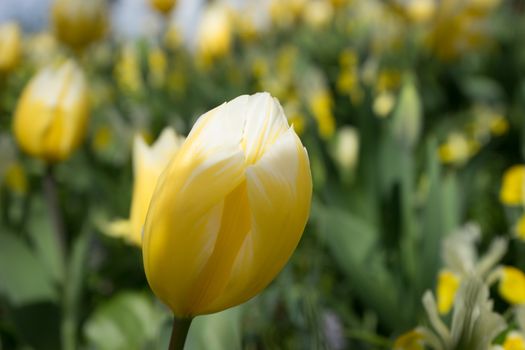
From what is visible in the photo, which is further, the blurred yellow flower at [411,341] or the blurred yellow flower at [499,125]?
the blurred yellow flower at [499,125]

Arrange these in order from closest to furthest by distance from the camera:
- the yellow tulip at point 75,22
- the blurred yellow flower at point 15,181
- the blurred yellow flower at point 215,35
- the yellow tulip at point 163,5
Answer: the blurred yellow flower at point 15,181 < the yellow tulip at point 75,22 < the yellow tulip at point 163,5 < the blurred yellow flower at point 215,35

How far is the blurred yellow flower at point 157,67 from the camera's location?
116 inches

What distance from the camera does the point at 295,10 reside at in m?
4.40

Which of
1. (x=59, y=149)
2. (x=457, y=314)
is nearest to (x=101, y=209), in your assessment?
(x=59, y=149)

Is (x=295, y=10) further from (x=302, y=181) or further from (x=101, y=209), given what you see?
(x=302, y=181)

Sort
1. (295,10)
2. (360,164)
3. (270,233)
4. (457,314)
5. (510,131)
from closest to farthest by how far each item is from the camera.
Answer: (270,233)
(457,314)
(360,164)
(510,131)
(295,10)

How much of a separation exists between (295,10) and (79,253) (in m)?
3.50

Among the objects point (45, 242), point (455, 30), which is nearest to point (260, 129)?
point (45, 242)

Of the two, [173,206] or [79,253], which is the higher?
[173,206]

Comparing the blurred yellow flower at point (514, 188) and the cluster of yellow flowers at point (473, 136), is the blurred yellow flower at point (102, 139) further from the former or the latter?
the blurred yellow flower at point (514, 188)

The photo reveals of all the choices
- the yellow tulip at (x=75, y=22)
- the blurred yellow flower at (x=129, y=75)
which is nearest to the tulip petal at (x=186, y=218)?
the yellow tulip at (x=75, y=22)

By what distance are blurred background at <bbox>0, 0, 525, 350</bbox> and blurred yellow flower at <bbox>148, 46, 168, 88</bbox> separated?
18mm

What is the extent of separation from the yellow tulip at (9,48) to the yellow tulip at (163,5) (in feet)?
1.96

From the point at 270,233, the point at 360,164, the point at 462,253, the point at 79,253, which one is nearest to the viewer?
the point at 270,233
